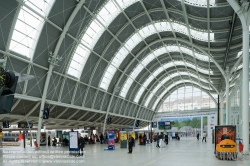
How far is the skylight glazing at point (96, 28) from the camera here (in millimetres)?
34250

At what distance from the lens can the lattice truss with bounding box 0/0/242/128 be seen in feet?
91.6

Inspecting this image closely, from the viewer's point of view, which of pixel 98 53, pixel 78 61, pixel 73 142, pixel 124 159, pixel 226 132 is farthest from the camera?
pixel 98 53

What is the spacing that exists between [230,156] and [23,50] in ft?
71.9

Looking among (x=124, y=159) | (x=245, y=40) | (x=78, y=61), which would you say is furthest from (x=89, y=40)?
(x=124, y=159)

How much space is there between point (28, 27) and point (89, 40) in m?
10.3

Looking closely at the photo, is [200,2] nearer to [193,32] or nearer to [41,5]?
[193,32]

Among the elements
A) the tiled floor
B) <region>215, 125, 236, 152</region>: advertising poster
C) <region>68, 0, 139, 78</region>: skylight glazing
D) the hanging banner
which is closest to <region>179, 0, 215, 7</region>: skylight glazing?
<region>68, 0, 139, 78</region>: skylight glazing

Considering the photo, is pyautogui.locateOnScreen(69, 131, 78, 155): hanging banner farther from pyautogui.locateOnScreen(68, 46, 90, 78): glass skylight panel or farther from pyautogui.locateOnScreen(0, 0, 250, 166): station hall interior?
pyautogui.locateOnScreen(68, 46, 90, 78): glass skylight panel

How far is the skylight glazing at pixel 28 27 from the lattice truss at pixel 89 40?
0.09 m

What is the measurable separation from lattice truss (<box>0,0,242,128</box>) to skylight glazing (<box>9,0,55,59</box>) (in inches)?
3.6

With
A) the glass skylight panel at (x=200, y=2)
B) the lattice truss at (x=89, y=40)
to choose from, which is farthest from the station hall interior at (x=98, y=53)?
the lattice truss at (x=89, y=40)

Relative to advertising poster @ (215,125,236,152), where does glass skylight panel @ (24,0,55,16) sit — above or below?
above

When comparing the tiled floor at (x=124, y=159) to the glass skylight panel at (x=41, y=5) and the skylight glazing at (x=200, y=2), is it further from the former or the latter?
the skylight glazing at (x=200, y=2)

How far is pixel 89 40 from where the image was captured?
36.6 m
